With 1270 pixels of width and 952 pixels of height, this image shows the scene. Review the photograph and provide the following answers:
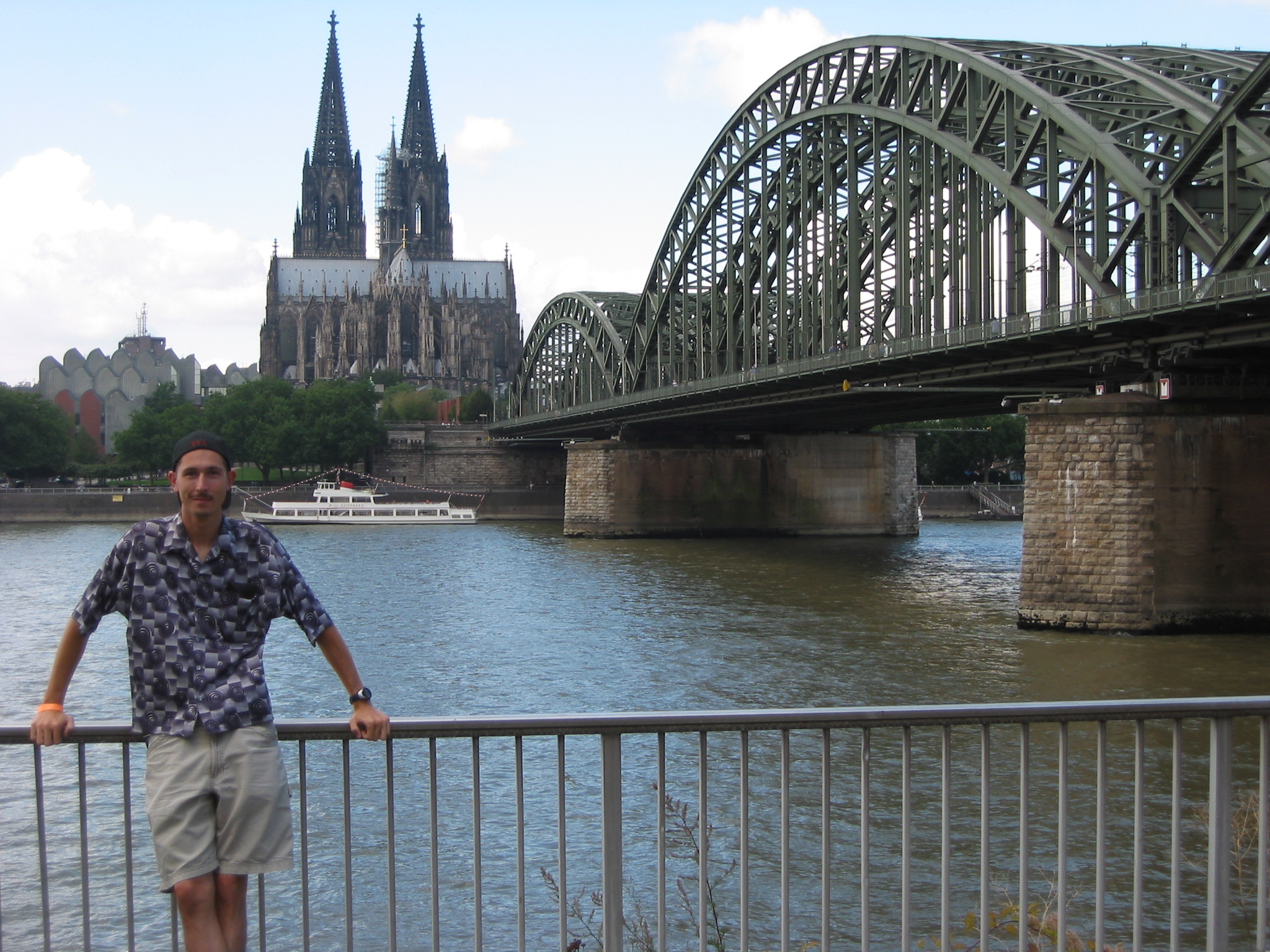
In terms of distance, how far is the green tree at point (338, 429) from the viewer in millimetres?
110750

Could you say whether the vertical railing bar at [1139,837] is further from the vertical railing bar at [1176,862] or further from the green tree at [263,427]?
the green tree at [263,427]

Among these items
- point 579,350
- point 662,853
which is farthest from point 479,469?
point 662,853

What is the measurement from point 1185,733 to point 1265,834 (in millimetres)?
→ 12806

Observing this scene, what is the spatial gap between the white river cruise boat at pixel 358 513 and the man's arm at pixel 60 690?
81388mm

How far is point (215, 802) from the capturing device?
545 cm

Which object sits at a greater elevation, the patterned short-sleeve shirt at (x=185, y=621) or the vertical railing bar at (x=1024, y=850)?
the patterned short-sleeve shirt at (x=185, y=621)

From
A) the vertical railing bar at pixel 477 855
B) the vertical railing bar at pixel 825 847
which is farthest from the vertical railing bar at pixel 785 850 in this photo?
the vertical railing bar at pixel 477 855

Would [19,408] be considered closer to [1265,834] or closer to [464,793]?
[464,793]

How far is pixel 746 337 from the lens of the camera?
6091 cm

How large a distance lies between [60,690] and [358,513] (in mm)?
86687

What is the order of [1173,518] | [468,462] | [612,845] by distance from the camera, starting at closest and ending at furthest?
1. [612,845]
2. [1173,518]
3. [468,462]

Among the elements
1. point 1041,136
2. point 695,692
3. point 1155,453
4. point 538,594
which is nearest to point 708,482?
point 538,594

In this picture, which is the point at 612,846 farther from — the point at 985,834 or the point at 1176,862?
the point at 1176,862

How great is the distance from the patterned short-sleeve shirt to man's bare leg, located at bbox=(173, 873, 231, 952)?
60 cm
